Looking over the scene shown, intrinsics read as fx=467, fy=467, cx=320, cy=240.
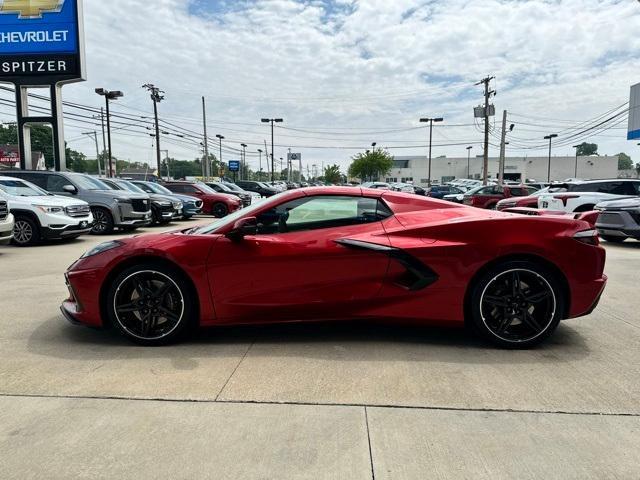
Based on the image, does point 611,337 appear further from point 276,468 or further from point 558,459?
point 276,468

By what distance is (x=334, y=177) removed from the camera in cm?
11362

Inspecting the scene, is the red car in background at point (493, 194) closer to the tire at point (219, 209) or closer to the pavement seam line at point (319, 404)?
the tire at point (219, 209)

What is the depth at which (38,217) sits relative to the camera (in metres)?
10.2

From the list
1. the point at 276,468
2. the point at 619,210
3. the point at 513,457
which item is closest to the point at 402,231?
the point at 513,457

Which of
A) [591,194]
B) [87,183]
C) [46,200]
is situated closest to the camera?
[46,200]

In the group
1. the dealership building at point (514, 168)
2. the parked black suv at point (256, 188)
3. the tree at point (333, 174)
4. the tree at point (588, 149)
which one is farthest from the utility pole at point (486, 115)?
the tree at point (588, 149)

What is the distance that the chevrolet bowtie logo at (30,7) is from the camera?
17141 millimetres

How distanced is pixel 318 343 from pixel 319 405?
109 cm

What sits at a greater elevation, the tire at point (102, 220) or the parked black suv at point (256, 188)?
the parked black suv at point (256, 188)

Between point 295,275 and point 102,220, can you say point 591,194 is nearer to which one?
point 295,275

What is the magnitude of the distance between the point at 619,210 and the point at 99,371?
10817 mm

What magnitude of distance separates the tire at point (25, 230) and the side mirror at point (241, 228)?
8.47 meters

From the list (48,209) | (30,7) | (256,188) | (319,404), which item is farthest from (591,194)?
(256,188)

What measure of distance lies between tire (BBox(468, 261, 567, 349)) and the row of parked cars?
8.99m
